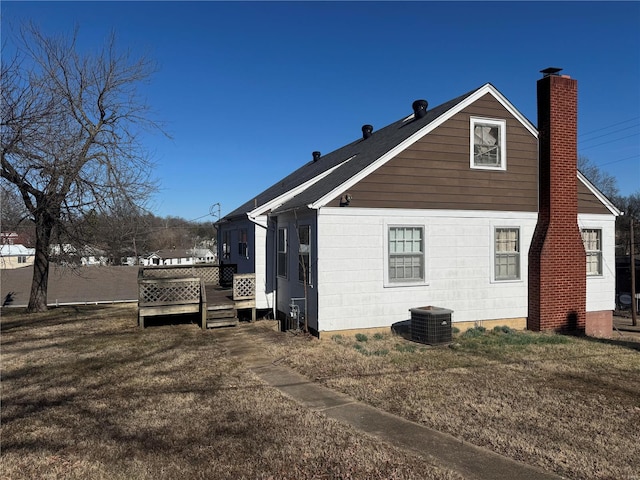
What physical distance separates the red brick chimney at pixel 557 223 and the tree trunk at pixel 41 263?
14513 mm

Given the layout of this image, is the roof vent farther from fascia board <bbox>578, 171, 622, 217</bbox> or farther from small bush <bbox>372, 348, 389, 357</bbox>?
small bush <bbox>372, 348, 389, 357</bbox>

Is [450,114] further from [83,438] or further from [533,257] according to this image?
[83,438]

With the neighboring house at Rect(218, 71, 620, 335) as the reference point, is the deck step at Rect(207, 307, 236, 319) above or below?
below

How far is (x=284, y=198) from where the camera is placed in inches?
540

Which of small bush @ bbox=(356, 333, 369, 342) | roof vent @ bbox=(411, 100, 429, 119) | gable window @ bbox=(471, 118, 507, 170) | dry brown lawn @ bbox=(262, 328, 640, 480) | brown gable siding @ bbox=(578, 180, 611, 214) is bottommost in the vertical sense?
dry brown lawn @ bbox=(262, 328, 640, 480)

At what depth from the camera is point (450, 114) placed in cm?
1114

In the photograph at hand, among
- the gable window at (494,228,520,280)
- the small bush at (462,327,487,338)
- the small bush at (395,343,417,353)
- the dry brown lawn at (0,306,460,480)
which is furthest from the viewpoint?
the gable window at (494,228,520,280)

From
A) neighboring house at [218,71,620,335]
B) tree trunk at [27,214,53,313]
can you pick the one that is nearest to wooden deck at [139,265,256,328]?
neighboring house at [218,71,620,335]

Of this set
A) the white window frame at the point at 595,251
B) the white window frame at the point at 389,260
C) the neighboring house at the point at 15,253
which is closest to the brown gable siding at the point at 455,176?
the white window frame at the point at 389,260

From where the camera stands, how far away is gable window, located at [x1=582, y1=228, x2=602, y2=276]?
12836 millimetres

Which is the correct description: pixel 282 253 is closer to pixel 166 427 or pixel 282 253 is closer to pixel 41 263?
pixel 166 427

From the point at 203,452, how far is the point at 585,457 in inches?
147

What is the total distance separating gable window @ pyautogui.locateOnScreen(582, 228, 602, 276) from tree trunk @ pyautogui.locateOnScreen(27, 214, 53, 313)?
1621 cm

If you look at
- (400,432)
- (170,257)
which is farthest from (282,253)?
(170,257)
